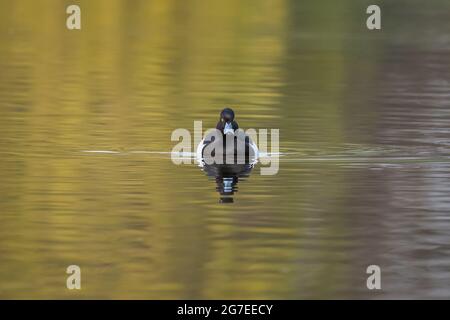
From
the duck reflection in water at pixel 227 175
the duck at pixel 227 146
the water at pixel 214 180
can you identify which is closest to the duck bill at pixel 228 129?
the duck at pixel 227 146

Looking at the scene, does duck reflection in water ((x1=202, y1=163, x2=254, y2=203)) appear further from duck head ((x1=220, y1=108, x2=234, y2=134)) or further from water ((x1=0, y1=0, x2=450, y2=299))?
duck head ((x1=220, y1=108, x2=234, y2=134))

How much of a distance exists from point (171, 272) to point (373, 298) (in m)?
2.34

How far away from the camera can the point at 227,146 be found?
79.4ft

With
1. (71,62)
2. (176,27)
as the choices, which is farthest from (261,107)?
(176,27)

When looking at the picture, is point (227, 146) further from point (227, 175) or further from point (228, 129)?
point (227, 175)

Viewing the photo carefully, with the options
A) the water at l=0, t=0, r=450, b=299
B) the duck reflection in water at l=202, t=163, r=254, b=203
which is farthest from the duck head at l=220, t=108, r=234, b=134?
the water at l=0, t=0, r=450, b=299

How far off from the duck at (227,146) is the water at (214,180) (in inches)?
23.6

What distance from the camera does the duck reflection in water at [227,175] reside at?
2127cm

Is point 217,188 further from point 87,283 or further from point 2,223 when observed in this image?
point 87,283

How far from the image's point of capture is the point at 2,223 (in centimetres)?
1895

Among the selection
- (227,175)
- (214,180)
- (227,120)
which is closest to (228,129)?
(227,120)

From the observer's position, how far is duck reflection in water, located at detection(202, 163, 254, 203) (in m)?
21.3

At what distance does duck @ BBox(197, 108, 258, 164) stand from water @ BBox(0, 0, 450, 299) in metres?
0.60

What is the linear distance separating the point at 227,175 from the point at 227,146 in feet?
4.08
